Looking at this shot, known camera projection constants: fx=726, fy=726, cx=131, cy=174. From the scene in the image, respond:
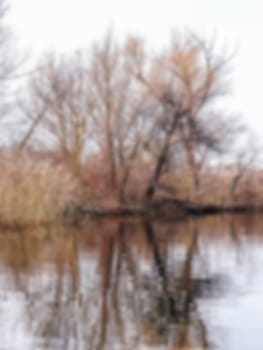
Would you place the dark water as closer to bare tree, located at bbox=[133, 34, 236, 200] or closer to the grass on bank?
the grass on bank

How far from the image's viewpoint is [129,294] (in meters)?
10.2

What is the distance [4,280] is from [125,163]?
2462 cm

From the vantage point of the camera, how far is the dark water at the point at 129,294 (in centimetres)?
750

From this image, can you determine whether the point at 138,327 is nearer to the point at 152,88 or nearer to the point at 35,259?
the point at 35,259

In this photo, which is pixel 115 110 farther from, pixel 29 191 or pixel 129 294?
pixel 129 294

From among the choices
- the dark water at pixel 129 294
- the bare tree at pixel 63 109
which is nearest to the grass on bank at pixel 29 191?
the dark water at pixel 129 294

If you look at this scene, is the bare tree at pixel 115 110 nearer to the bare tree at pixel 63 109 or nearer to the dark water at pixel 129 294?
the bare tree at pixel 63 109

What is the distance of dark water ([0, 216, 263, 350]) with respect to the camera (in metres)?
7.50

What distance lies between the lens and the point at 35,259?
14922 mm

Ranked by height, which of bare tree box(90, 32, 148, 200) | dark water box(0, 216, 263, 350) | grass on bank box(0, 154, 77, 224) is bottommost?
dark water box(0, 216, 263, 350)

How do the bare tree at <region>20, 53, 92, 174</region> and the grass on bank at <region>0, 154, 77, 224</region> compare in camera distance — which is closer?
the grass on bank at <region>0, 154, 77, 224</region>

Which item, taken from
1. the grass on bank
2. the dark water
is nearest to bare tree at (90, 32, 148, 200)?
the grass on bank

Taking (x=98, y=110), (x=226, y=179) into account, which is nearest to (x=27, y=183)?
(x=98, y=110)

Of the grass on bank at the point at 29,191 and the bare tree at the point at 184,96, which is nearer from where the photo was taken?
the grass on bank at the point at 29,191
